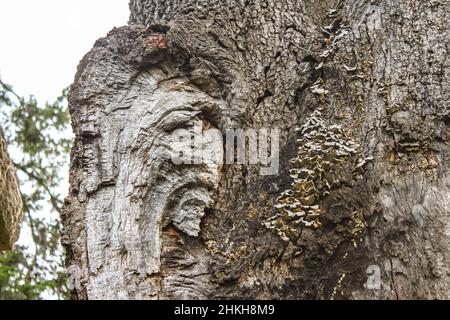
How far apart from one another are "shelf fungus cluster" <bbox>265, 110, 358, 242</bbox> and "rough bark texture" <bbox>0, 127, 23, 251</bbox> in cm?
114

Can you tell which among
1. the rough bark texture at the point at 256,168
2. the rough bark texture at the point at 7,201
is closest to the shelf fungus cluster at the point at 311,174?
the rough bark texture at the point at 256,168

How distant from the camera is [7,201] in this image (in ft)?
7.46

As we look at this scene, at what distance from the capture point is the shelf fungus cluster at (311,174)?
1723 millimetres

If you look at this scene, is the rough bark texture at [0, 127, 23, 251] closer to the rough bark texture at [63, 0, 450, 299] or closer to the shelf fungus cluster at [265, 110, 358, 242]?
the rough bark texture at [63, 0, 450, 299]

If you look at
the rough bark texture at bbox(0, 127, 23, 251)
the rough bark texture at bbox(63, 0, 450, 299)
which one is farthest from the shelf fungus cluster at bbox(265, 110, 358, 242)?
the rough bark texture at bbox(0, 127, 23, 251)

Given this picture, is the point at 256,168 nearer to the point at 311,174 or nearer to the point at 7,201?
the point at 311,174

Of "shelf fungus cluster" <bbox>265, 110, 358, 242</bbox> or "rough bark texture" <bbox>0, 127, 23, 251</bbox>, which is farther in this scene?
"rough bark texture" <bbox>0, 127, 23, 251</bbox>

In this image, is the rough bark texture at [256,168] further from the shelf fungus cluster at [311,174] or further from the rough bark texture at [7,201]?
the rough bark texture at [7,201]

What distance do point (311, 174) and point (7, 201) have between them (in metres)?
1.26

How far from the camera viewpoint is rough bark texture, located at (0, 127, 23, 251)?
2244mm

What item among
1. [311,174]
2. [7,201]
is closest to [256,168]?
[311,174]
